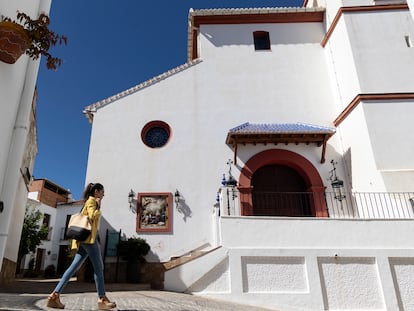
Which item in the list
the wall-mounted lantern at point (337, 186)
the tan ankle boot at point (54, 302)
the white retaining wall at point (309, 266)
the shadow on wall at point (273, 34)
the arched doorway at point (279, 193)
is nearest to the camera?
the tan ankle boot at point (54, 302)

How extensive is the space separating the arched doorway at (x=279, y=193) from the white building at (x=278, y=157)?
1.8 inches

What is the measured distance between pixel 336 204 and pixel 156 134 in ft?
21.1

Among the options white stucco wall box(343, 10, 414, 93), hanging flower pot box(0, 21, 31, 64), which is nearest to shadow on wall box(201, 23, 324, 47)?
white stucco wall box(343, 10, 414, 93)

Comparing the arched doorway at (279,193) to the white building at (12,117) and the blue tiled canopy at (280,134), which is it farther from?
the white building at (12,117)

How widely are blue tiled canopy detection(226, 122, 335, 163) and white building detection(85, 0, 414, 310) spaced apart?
2.3 inches

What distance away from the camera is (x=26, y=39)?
315 centimetres

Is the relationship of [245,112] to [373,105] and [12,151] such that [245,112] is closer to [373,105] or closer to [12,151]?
[373,105]

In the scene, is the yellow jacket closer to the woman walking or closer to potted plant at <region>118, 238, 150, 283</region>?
the woman walking

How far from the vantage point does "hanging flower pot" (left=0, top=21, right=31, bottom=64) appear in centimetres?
299

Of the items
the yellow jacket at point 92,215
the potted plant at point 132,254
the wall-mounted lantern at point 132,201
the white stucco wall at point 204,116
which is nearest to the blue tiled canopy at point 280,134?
the white stucco wall at point 204,116

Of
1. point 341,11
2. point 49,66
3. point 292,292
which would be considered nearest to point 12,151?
point 49,66

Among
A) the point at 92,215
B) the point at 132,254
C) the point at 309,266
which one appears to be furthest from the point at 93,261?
the point at 132,254

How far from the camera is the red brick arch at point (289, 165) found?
9.51 meters

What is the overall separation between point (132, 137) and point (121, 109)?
1.22m
